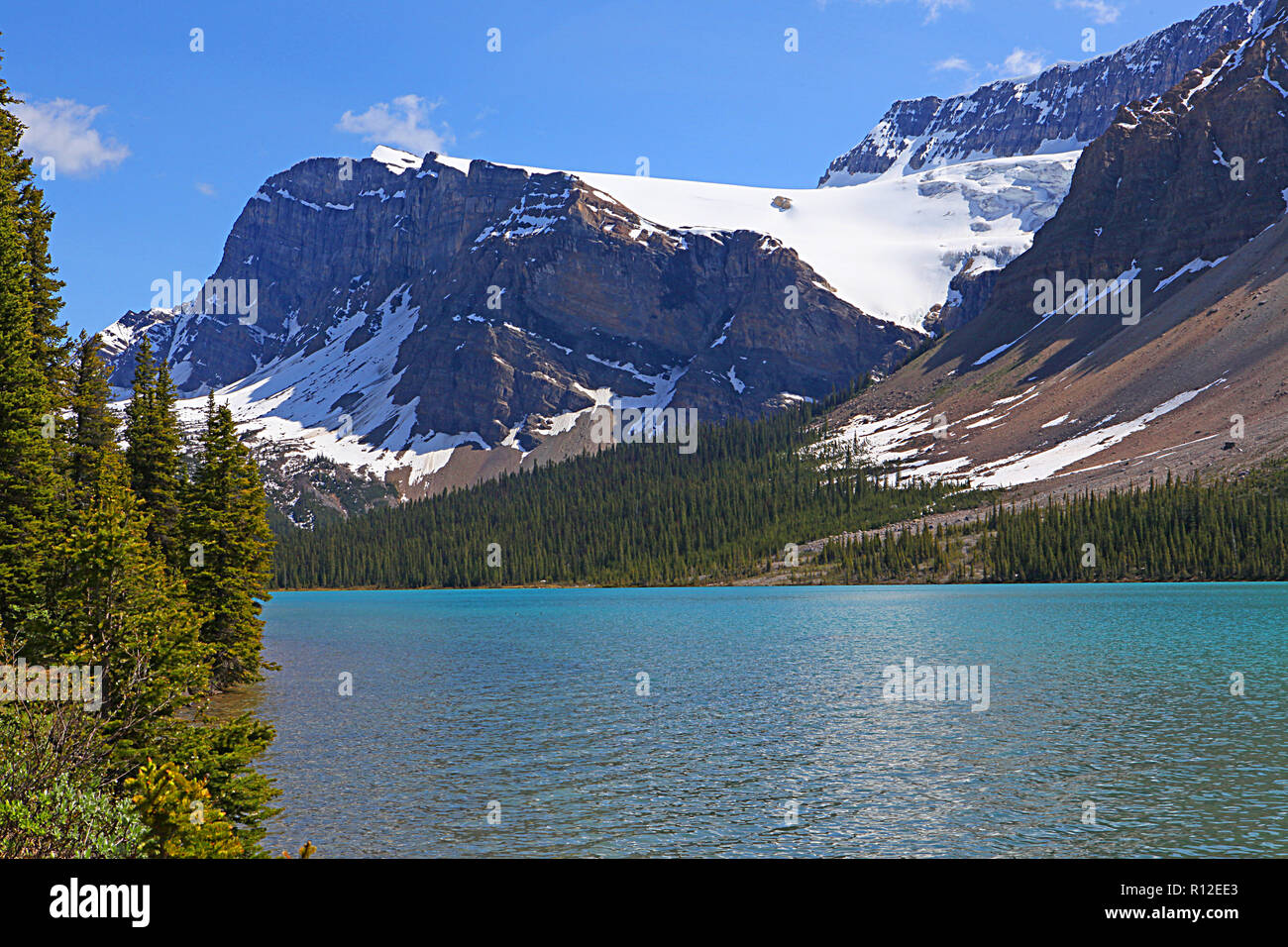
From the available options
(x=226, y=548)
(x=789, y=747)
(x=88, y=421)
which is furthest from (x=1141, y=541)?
(x=88, y=421)

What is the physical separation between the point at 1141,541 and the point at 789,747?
506ft

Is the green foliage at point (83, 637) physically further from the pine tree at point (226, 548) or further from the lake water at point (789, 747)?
the pine tree at point (226, 548)

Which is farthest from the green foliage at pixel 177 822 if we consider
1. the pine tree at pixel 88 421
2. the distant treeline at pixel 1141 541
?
the distant treeline at pixel 1141 541

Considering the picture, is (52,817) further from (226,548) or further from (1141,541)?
(1141,541)

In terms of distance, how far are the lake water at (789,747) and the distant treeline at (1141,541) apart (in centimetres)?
8745

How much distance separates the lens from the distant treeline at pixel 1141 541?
532ft

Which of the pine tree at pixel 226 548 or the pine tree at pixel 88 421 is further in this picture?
the pine tree at pixel 226 548

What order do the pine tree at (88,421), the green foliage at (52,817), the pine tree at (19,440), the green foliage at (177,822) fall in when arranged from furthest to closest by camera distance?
1. the pine tree at (88,421)
2. the pine tree at (19,440)
3. the green foliage at (177,822)
4. the green foliage at (52,817)

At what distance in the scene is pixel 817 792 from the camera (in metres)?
32.6

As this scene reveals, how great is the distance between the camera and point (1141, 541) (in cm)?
17288

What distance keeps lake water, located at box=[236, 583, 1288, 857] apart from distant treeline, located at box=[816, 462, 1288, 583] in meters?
87.5

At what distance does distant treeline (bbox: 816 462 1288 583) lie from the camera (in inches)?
6388
